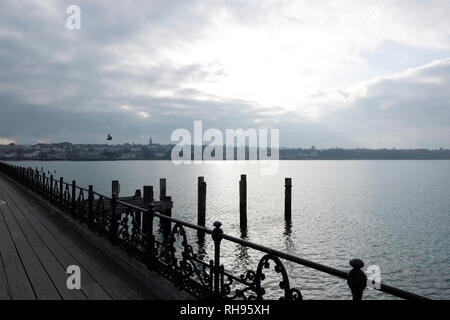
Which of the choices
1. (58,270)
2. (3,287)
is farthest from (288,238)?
(3,287)

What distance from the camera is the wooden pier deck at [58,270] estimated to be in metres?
5.42

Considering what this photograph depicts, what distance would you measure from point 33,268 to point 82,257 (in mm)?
1075

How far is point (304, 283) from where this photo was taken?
14547 millimetres

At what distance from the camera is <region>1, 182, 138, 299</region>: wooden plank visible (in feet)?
18.3

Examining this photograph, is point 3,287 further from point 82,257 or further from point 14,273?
point 82,257

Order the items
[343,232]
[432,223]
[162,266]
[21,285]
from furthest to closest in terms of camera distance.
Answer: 1. [432,223]
2. [343,232]
3. [162,266]
4. [21,285]

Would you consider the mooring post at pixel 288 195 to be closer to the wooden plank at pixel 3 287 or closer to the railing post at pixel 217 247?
the railing post at pixel 217 247

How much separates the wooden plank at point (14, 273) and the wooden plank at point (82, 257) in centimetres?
81

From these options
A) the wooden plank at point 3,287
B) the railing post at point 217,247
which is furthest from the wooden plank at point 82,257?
the railing post at point 217,247

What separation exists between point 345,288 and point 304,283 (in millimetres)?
1628

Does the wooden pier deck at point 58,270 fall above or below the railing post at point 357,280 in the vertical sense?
below

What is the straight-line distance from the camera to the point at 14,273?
20.4ft
